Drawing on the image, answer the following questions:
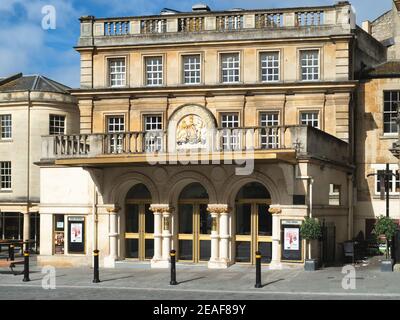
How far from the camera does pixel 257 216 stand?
28016 mm

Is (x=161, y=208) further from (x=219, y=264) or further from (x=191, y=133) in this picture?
(x=191, y=133)

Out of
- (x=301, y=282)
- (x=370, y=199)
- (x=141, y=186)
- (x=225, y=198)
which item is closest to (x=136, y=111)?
(x=141, y=186)

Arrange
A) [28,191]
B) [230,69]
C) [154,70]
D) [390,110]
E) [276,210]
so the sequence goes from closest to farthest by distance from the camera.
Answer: [276,210] < [230,69] < [390,110] < [154,70] < [28,191]

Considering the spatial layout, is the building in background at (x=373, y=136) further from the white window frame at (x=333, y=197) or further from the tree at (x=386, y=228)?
the tree at (x=386, y=228)

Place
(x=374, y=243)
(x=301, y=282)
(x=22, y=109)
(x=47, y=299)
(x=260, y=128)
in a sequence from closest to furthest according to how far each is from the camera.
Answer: (x=47, y=299), (x=301, y=282), (x=260, y=128), (x=374, y=243), (x=22, y=109)

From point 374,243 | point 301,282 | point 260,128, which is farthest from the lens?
point 374,243

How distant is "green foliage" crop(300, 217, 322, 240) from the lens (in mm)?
25719

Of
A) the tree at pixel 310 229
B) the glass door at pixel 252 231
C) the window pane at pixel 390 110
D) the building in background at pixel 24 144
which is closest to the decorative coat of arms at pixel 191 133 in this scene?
the glass door at pixel 252 231

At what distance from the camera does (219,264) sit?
27.6m

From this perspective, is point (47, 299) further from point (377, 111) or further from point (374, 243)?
point (377, 111)

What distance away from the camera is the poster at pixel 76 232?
1151 inches

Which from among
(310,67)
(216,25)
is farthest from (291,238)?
(216,25)

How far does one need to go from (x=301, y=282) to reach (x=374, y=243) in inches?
435

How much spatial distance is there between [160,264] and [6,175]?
631 inches
